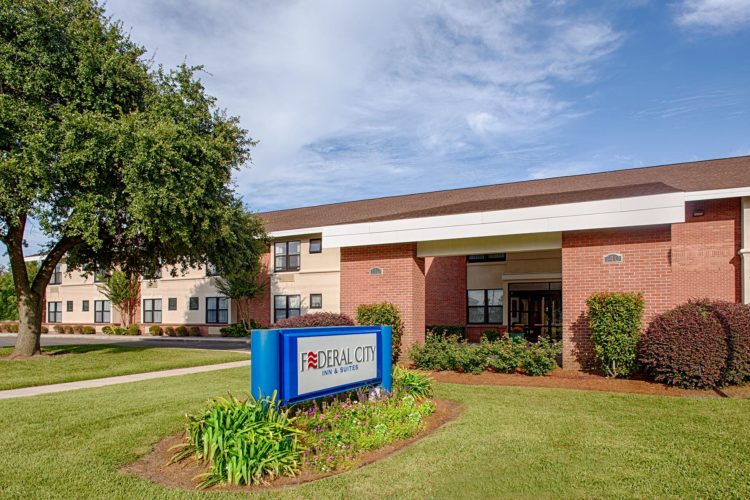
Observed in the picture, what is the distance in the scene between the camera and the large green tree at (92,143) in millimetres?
15688

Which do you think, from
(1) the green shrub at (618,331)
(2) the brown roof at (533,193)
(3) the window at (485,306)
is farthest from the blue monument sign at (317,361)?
(3) the window at (485,306)

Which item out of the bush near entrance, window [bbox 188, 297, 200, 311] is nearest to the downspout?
the bush near entrance

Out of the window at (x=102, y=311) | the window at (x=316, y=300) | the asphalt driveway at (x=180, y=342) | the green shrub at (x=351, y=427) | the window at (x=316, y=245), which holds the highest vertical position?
the window at (x=316, y=245)

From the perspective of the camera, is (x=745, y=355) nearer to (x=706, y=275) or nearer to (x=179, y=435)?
(x=706, y=275)

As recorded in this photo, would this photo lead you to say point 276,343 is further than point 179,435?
No

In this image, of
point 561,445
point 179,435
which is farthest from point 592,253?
point 179,435

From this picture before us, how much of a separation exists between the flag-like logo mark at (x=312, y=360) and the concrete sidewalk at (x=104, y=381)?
7.76 m

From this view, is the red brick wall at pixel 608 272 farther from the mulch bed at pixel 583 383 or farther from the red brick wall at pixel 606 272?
the mulch bed at pixel 583 383

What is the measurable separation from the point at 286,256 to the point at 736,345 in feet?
81.4

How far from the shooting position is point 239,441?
611 centimetres

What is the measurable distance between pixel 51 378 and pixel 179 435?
28.6 feet

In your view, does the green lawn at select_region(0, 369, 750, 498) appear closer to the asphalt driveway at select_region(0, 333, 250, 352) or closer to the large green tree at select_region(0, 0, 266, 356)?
the large green tree at select_region(0, 0, 266, 356)

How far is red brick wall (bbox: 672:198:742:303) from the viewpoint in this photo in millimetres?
18797

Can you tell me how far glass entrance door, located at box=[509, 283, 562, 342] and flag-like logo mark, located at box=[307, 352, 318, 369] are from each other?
18.7 metres
